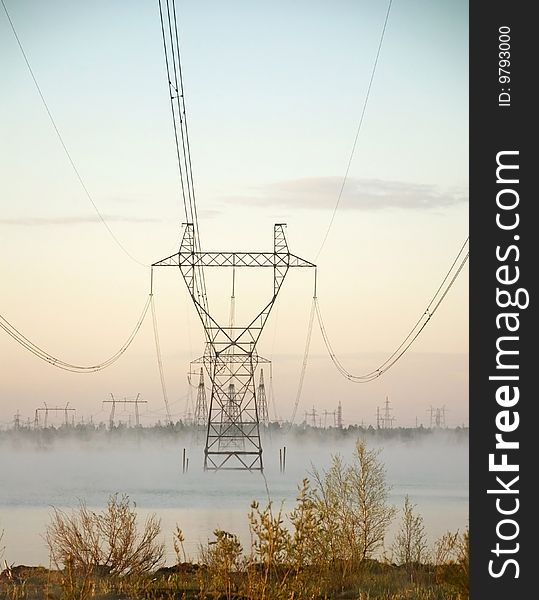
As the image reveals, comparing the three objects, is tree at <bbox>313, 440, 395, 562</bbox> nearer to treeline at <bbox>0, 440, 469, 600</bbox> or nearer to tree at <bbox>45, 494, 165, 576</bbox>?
treeline at <bbox>0, 440, 469, 600</bbox>

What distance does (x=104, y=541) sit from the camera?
17547 mm

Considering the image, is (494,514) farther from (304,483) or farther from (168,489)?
(168,489)

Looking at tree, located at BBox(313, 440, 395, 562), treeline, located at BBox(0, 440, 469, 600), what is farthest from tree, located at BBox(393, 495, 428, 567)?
tree, located at BBox(313, 440, 395, 562)

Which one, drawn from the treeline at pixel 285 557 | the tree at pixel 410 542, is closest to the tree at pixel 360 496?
the treeline at pixel 285 557

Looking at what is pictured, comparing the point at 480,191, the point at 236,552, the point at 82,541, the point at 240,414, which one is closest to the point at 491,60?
the point at 480,191

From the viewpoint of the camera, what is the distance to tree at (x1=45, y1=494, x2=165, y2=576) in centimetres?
1708

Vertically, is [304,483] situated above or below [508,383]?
below

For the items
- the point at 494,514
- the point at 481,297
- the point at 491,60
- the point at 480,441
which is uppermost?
the point at 491,60

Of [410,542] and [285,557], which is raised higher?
[285,557]

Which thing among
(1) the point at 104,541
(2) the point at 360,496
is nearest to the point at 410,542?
(2) the point at 360,496

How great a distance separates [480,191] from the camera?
32.6 feet

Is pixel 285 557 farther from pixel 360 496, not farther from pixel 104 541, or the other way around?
pixel 360 496

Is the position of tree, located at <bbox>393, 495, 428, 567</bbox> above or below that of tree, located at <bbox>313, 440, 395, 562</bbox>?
below

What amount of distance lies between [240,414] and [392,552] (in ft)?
76.2
